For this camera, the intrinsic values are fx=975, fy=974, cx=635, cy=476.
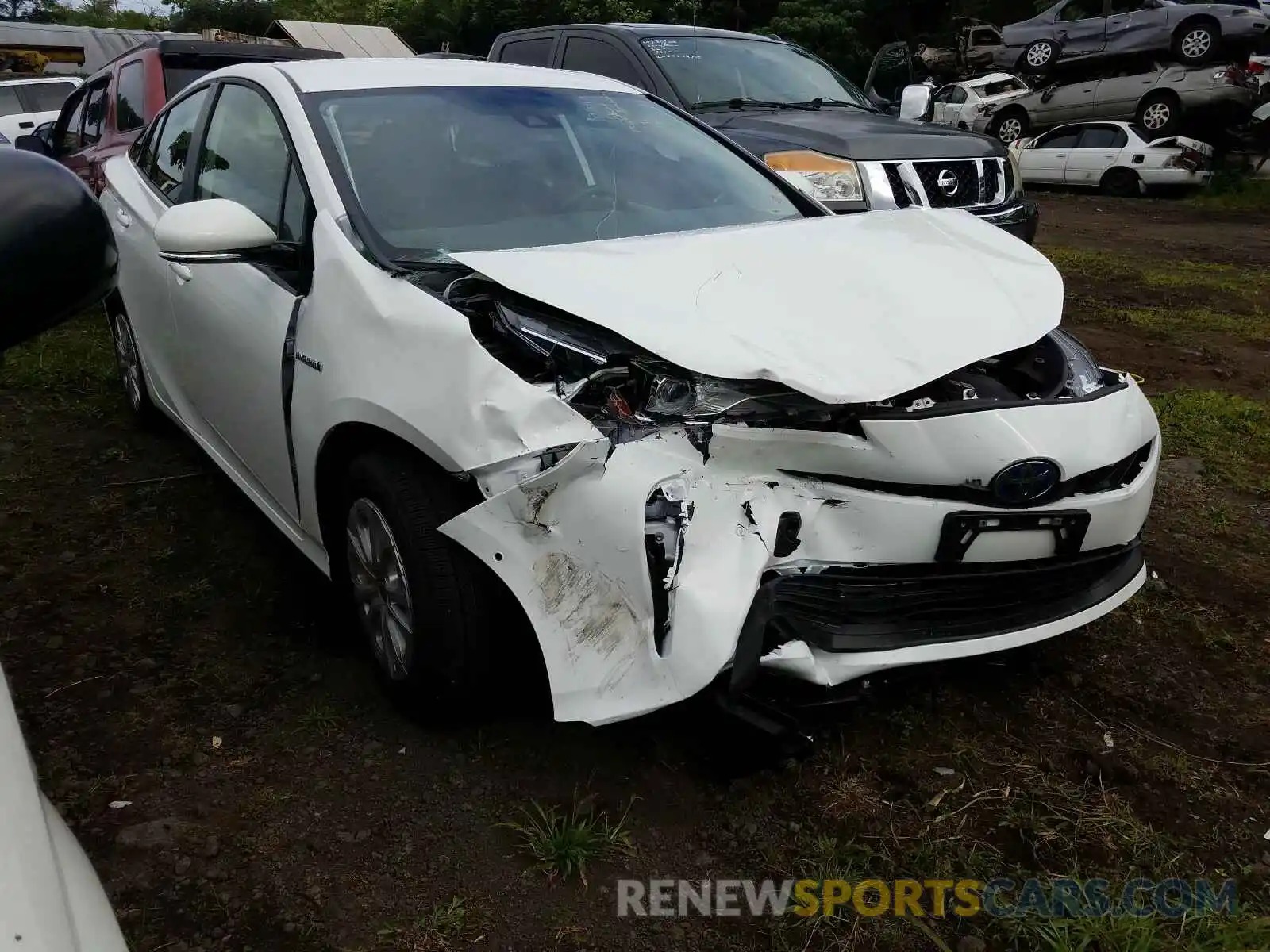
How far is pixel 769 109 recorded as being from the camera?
6.24m

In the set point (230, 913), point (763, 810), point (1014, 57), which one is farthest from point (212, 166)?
point (1014, 57)

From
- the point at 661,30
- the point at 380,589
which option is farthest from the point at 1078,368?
the point at 661,30

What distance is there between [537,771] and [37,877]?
57.1 inches

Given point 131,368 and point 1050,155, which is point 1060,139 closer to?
point 1050,155

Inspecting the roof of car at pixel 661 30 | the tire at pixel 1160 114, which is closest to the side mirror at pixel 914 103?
the roof of car at pixel 661 30

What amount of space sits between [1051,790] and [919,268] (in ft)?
4.22

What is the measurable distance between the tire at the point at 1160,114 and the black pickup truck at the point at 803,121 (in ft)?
33.2

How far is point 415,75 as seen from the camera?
3.07m

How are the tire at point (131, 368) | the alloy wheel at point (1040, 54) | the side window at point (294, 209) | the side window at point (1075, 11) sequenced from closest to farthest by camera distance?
the side window at point (294, 209) → the tire at point (131, 368) → the side window at point (1075, 11) → the alloy wheel at point (1040, 54)

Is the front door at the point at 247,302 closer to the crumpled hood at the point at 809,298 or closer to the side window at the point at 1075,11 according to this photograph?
the crumpled hood at the point at 809,298

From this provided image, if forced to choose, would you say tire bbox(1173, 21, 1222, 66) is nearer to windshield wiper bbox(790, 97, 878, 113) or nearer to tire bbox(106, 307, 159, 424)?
windshield wiper bbox(790, 97, 878, 113)

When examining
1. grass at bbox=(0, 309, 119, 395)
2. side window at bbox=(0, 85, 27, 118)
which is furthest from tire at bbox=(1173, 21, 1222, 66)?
side window at bbox=(0, 85, 27, 118)

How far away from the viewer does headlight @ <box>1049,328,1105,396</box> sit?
236 cm

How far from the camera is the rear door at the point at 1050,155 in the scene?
1439cm
